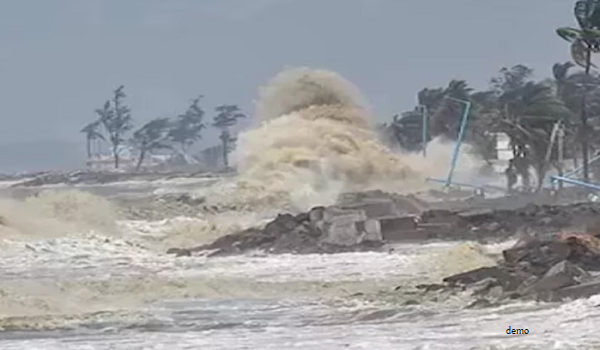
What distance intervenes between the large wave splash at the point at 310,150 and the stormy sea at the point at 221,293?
124 inches

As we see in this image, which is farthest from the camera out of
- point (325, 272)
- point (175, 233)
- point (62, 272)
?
point (175, 233)

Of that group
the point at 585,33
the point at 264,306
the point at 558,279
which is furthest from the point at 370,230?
the point at 585,33

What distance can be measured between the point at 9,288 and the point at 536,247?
8.11 meters

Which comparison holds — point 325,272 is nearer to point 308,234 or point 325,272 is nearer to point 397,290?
point 397,290

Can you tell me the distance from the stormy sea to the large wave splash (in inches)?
124

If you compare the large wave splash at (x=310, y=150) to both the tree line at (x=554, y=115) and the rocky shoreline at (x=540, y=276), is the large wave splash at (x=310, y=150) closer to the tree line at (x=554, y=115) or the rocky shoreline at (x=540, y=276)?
the tree line at (x=554, y=115)

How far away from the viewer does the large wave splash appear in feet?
187

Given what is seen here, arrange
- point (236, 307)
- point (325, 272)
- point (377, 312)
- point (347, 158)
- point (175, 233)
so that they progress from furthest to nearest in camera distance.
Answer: point (347, 158) → point (175, 233) → point (325, 272) → point (236, 307) → point (377, 312)

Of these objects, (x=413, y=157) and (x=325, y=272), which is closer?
(x=325, y=272)

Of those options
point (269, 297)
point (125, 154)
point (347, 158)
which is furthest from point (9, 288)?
point (125, 154)

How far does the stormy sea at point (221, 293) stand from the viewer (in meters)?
14.0

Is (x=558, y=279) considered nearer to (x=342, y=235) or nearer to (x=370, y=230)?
(x=342, y=235)

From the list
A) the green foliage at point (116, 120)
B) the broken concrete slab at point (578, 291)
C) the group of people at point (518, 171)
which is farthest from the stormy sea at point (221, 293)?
the green foliage at point (116, 120)

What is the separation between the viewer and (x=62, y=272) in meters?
26.2
